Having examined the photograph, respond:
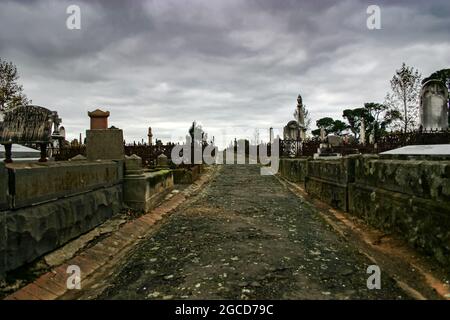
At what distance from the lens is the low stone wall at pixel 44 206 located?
10.0ft

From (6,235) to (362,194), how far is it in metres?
5.37

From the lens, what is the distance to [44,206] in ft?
12.1

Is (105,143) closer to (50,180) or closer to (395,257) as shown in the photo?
(50,180)

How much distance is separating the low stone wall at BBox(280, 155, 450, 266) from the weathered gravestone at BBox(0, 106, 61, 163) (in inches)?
242

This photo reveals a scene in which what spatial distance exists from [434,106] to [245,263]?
39.8 ft

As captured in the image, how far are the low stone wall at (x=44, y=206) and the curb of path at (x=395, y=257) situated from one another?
3693mm

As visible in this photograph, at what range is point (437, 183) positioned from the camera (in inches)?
141

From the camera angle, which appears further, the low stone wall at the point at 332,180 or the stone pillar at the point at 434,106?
the stone pillar at the point at 434,106

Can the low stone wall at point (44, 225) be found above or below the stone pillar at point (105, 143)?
below

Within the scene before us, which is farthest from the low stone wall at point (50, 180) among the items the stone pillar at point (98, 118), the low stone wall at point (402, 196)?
the low stone wall at point (402, 196)

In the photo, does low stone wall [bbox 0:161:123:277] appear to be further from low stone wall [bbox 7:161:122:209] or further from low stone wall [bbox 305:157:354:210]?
low stone wall [bbox 305:157:354:210]

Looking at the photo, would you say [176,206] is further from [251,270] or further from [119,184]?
[251,270]

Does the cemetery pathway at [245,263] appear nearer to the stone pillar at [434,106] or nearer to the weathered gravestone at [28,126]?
the weathered gravestone at [28,126]

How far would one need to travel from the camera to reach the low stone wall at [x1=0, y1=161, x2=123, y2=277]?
3.05 metres
